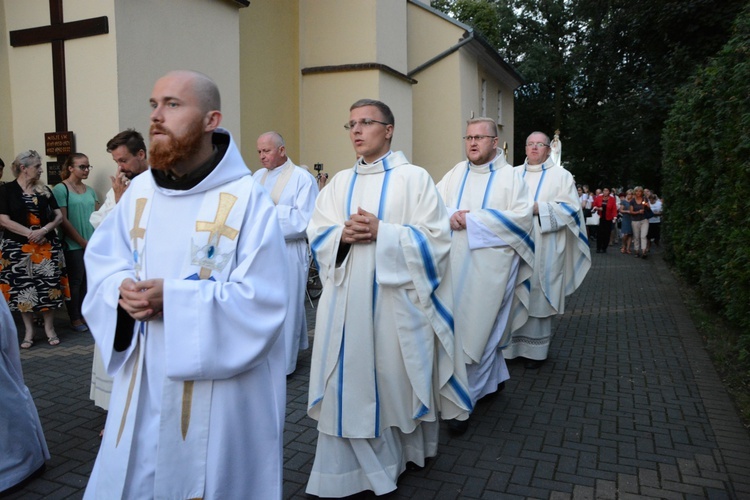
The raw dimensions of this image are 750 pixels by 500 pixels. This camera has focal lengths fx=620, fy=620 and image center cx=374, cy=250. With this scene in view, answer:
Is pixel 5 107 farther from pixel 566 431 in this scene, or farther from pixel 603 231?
pixel 603 231

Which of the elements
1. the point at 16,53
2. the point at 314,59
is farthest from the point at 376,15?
the point at 16,53

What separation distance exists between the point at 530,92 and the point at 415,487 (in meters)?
35.8

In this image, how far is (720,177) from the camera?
774 centimetres

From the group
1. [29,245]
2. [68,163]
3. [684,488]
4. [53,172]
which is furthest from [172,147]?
[53,172]

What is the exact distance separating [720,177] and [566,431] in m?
4.72

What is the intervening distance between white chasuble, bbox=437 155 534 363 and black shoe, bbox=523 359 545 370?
1.19 metres

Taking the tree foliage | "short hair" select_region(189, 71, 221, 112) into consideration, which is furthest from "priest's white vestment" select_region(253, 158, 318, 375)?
the tree foliage

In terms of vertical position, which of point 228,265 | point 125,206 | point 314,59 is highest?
point 314,59

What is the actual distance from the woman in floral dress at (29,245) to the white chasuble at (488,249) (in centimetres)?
471

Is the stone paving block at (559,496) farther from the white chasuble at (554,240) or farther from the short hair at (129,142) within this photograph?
the short hair at (129,142)

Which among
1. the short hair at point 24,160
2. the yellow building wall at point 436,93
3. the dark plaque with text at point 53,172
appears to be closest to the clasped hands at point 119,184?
the short hair at point 24,160

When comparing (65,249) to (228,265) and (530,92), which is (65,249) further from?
(530,92)

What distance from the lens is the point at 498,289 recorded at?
5207 millimetres

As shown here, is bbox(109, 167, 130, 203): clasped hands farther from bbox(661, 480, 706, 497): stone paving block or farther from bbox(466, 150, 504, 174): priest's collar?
bbox(661, 480, 706, 497): stone paving block
